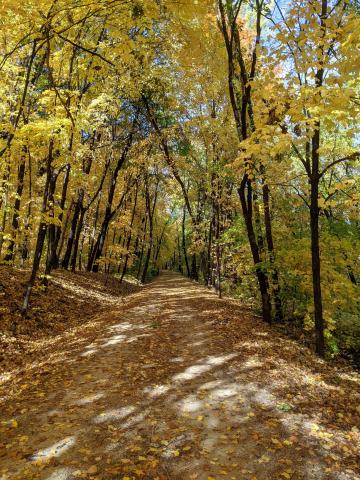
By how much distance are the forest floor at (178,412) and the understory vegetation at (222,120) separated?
8.35ft

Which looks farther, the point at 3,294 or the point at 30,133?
the point at 3,294

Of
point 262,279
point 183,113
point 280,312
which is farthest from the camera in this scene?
point 183,113

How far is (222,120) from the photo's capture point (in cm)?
1702

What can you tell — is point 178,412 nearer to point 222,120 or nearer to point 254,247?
point 254,247

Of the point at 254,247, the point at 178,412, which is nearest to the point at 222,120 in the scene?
the point at 254,247

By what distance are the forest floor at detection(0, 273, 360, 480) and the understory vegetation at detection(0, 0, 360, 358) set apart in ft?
8.35

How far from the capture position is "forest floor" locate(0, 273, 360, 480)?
170 inches

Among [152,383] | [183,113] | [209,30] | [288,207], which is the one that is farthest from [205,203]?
[152,383]

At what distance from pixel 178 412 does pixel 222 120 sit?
559 inches

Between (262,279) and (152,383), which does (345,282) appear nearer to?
(262,279)

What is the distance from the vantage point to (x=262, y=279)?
12000 millimetres

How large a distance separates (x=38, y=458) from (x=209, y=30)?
43.0 feet

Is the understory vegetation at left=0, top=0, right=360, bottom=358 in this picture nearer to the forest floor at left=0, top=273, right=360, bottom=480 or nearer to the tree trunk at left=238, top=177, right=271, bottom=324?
the tree trunk at left=238, top=177, right=271, bottom=324

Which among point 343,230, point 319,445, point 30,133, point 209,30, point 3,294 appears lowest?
point 319,445
